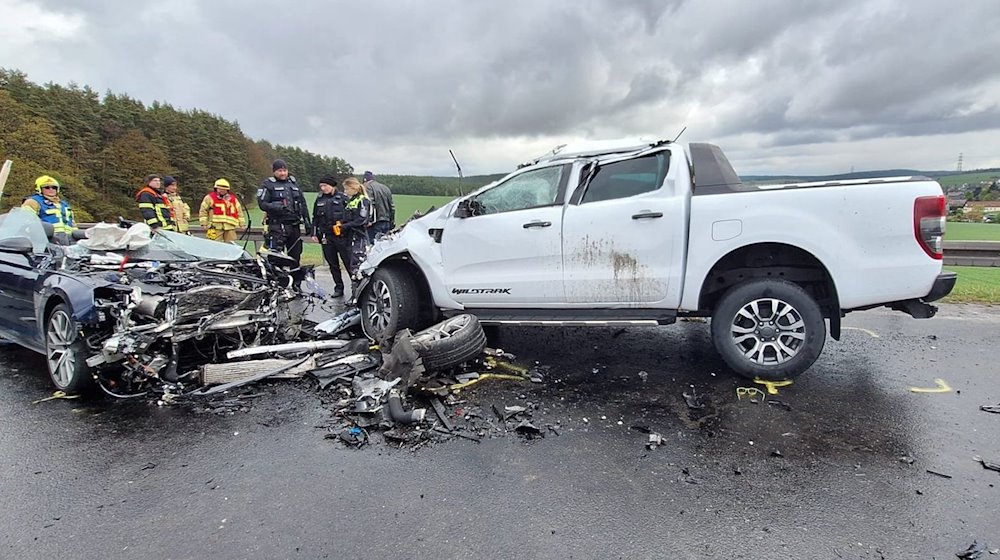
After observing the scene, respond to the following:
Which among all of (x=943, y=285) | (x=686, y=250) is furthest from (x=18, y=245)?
(x=943, y=285)

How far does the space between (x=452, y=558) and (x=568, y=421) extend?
1.52 meters

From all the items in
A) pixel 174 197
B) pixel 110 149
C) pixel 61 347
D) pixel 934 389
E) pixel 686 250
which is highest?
pixel 110 149

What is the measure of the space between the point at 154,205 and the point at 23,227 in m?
4.10

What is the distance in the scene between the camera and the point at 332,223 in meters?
8.54

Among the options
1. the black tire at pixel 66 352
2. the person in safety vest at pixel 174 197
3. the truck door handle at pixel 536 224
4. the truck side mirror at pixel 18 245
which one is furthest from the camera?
the person in safety vest at pixel 174 197

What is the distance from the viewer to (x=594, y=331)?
6.01 meters

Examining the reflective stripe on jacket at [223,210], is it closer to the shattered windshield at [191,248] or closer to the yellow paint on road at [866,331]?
the shattered windshield at [191,248]

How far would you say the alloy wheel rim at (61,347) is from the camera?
12.9 feet

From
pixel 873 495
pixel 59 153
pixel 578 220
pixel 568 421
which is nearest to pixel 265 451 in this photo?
pixel 568 421

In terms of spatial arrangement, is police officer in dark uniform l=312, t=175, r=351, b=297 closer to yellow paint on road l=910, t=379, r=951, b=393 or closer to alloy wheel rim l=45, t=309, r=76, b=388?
alloy wheel rim l=45, t=309, r=76, b=388

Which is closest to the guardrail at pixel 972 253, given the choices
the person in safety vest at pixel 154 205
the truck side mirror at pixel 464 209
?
the truck side mirror at pixel 464 209

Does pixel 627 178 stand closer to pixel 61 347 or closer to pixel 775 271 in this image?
pixel 775 271

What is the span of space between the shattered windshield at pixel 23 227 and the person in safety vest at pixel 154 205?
3.21 m

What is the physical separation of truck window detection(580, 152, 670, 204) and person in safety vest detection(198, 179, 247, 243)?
23.3 feet
